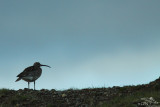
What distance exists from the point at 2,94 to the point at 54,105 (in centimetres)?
473

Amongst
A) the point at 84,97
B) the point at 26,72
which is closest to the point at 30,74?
the point at 26,72

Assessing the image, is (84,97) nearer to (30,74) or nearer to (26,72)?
(30,74)

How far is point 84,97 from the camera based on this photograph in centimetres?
2195

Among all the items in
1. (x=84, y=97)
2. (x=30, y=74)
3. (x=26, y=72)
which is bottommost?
(x=84, y=97)

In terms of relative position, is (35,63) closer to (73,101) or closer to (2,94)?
(2,94)

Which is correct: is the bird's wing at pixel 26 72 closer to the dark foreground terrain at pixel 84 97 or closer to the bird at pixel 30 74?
the bird at pixel 30 74

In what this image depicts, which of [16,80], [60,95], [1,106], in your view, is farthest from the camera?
[16,80]

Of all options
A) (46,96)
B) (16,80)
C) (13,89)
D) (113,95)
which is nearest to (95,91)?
(113,95)

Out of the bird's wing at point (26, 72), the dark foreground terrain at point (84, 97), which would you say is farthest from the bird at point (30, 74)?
the dark foreground terrain at point (84, 97)

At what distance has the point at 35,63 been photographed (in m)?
28.1

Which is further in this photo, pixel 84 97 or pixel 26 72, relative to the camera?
pixel 26 72

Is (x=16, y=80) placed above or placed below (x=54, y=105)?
above

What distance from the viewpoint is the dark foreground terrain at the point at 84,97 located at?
19.4 meters

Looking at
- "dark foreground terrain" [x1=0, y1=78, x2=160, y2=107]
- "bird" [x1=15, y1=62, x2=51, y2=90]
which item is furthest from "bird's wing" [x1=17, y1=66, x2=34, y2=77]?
"dark foreground terrain" [x1=0, y1=78, x2=160, y2=107]
